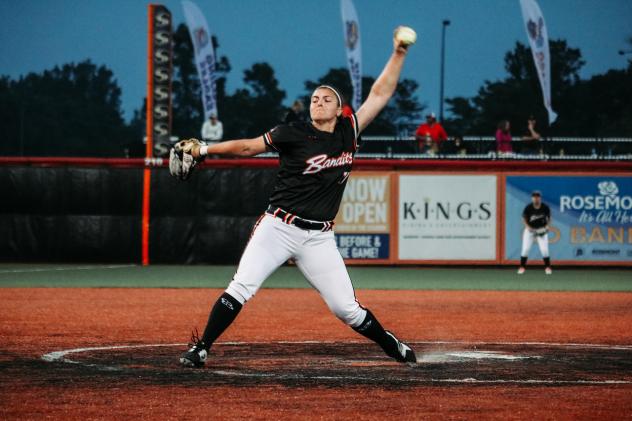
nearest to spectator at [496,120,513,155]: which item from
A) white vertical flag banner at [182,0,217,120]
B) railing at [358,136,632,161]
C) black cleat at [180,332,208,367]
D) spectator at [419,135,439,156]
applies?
railing at [358,136,632,161]

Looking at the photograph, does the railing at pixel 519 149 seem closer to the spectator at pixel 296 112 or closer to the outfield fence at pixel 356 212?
the outfield fence at pixel 356 212

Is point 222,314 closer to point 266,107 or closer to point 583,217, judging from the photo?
point 583,217

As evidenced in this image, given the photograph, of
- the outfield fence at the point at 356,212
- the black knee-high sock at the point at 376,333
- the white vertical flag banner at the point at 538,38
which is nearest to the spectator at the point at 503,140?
the white vertical flag banner at the point at 538,38

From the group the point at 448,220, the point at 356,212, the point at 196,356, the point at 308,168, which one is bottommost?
the point at 196,356

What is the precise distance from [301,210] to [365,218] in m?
14.7

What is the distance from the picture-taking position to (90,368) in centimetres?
771

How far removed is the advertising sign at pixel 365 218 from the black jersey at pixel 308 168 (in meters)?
14.5

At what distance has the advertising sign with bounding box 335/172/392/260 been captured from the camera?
72.4 ft

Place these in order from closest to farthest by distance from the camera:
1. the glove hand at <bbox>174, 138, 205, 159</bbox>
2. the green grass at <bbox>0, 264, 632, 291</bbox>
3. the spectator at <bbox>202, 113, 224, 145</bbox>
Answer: the glove hand at <bbox>174, 138, 205, 159</bbox> < the green grass at <bbox>0, 264, 632, 291</bbox> < the spectator at <bbox>202, 113, 224, 145</bbox>

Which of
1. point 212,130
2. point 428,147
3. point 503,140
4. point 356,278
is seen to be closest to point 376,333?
point 356,278

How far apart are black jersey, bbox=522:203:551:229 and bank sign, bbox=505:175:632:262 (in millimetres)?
1312

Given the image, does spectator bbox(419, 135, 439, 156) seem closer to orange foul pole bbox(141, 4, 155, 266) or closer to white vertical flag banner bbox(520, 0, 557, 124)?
white vertical flag banner bbox(520, 0, 557, 124)

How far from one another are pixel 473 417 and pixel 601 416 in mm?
Result: 750

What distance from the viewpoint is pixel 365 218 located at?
72.5 feet
